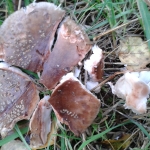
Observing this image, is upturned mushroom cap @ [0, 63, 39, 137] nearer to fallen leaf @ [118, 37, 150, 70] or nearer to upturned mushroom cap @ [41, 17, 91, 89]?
upturned mushroom cap @ [41, 17, 91, 89]

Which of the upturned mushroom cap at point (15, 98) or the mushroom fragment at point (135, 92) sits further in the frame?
the upturned mushroom cap at point (15, 98)

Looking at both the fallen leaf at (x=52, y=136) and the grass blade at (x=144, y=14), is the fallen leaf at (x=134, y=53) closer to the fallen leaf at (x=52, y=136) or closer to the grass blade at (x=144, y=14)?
the grass blade at (x=144, y=14)

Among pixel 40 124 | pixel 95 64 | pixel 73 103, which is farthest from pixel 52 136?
pixel 95 64

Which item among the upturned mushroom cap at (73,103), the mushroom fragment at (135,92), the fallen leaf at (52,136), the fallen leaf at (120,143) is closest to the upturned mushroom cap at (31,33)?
the upturned mushroom cap at (73,103)

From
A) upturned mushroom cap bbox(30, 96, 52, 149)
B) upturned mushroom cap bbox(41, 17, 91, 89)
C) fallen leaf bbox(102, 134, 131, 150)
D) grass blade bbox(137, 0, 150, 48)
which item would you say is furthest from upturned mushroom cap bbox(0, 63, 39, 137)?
grass blade bbox(137, 0, 150, 48)

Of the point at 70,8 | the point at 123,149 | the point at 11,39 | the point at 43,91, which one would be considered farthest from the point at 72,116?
the point at 70,8

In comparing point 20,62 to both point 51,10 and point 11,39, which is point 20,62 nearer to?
point 11,39
